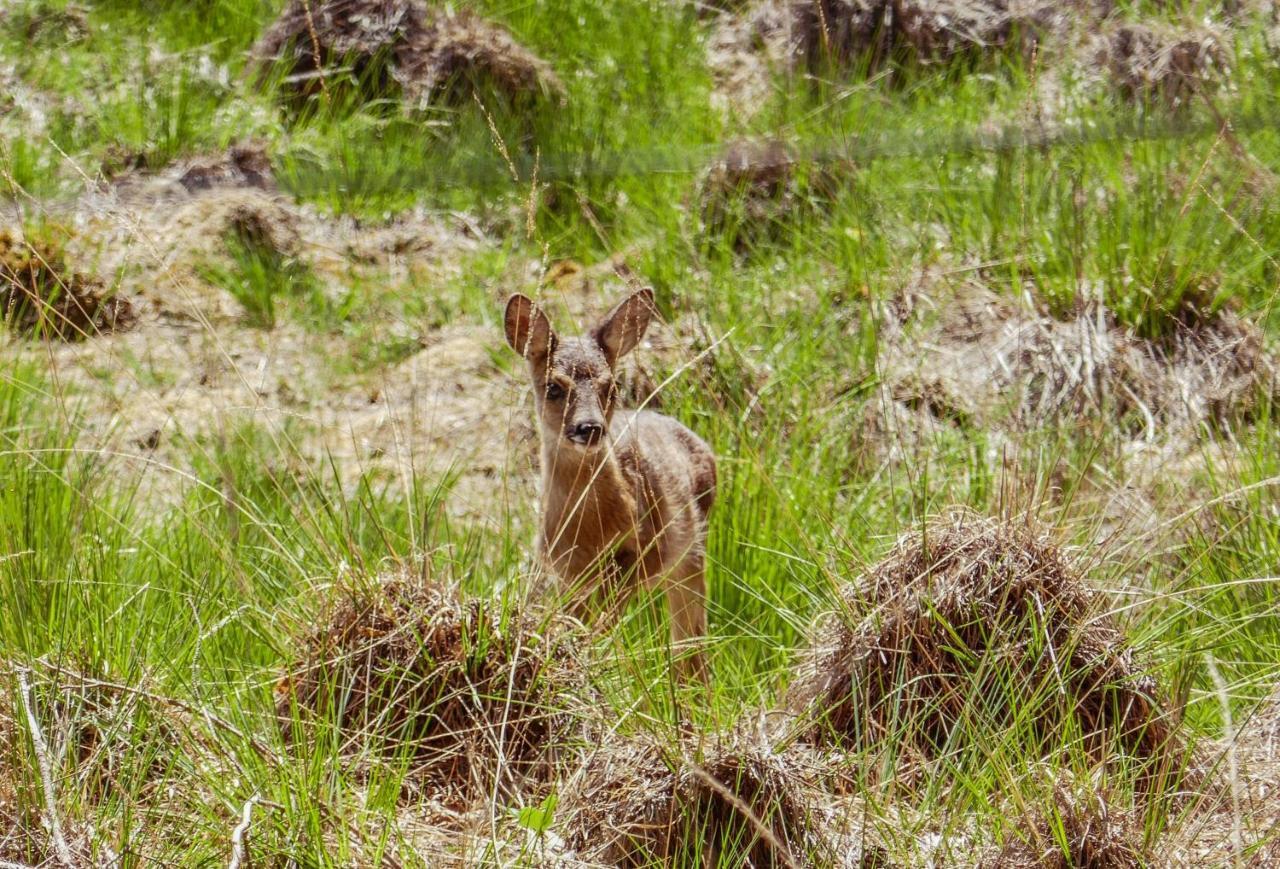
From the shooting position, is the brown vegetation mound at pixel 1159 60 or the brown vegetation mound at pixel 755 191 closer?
the brown vegetation mound at pixel 755 191

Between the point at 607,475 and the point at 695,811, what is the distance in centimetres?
219

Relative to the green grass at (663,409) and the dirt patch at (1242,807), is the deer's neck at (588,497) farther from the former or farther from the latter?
the dirt patch at (1242,807)

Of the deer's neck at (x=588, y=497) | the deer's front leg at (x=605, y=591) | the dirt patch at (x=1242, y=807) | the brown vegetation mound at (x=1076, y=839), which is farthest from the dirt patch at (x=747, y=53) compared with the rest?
the brown vegetation mound at (x=1076, y=839)

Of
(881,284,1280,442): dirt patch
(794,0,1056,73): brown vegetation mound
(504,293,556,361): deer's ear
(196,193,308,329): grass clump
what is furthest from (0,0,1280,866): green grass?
(504,293,556,361): deer's ear

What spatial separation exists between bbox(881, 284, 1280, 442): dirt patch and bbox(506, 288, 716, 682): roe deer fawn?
56.0 inches

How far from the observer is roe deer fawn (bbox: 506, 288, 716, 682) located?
5500 millimetres

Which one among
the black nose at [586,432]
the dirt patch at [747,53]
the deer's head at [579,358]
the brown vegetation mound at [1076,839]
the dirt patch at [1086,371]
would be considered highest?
the dirt patch at [747,53]

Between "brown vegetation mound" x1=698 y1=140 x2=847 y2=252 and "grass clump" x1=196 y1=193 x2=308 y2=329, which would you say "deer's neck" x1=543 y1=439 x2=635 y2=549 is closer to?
"brown vegetation mound" x1=698 y1=140 x2=847 y2=252

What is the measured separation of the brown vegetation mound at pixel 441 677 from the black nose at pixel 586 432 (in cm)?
110

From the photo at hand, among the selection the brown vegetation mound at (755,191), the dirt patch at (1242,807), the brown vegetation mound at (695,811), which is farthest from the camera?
the brown vegetation mound at (755,191)

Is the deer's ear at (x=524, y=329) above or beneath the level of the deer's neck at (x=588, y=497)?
above

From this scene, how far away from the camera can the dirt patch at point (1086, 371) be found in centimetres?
704

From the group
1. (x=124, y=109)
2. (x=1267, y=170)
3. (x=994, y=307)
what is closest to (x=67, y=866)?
(x=994, y=307)

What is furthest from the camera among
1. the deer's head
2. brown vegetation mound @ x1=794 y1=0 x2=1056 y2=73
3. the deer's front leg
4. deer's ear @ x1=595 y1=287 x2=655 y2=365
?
brown vegetation mound @ x1=794 y1=0 x2=1056 y2=73
